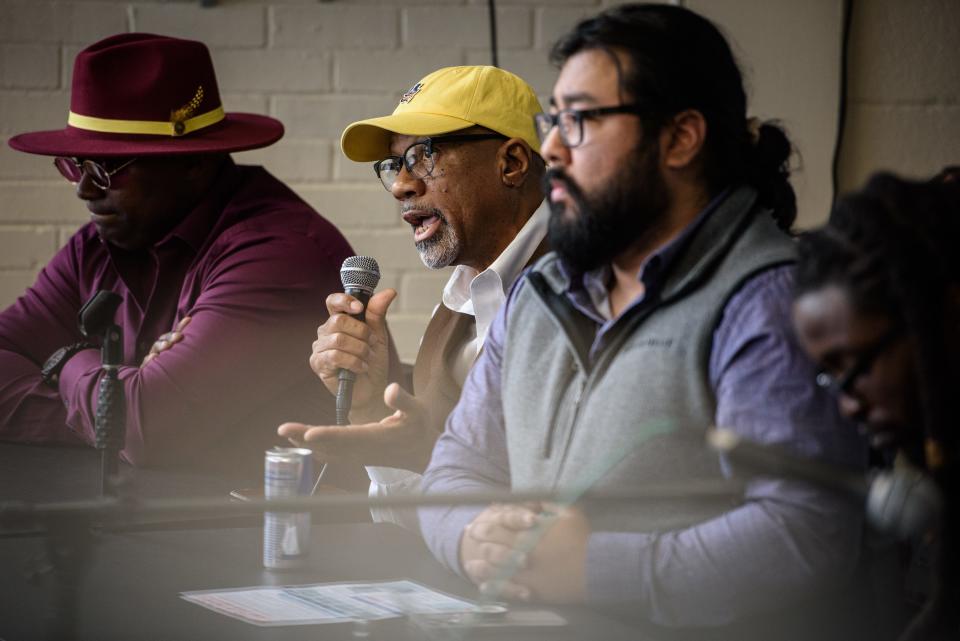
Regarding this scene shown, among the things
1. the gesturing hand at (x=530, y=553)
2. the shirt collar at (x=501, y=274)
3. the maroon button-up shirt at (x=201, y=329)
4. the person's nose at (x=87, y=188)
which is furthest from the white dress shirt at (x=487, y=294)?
the person's nose at (x=87, y=188)

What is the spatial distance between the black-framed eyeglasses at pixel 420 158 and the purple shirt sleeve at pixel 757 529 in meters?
0.86

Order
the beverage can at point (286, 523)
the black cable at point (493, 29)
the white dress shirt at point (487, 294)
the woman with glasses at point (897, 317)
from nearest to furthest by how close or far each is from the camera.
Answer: the woman with glasses at point (897, 317) < the beverage can at point (286, 523) < the white dress shirt at point (487, 294) < the black cable at point (493, 29)

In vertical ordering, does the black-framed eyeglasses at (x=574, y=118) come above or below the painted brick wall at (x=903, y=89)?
above

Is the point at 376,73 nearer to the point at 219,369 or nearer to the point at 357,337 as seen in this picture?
the point at 219,369

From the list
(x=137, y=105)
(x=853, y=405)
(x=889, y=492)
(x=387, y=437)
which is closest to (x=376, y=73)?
(x=137, y=105)

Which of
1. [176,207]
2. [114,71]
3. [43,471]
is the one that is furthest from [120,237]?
[43,471]

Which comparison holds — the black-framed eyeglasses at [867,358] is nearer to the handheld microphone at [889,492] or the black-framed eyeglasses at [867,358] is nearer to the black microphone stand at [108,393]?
the handheld microphone at [889,492]

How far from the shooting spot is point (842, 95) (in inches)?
121

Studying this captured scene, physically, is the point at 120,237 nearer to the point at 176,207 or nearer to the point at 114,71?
the point at 176,207

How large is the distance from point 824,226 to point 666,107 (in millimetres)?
500

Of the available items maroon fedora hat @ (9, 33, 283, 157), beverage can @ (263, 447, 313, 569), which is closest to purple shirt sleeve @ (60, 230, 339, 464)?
maroon fedora hat @ (9, 33, 283, 157)

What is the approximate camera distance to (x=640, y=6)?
1456 millimetres

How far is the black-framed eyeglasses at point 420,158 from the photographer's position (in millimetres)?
2025

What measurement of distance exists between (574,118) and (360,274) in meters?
0.57
